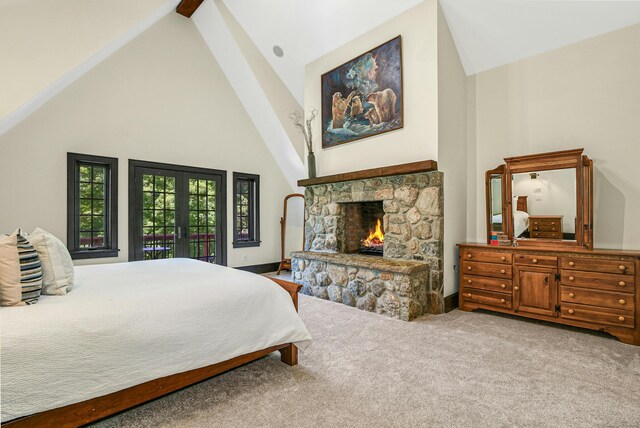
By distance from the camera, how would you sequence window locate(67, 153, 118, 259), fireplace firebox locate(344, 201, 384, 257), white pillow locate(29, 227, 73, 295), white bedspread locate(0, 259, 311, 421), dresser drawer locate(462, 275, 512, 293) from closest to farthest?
white bedspread locate(0, 259, 311, 421), white pillow locate(29, 227, 73, 295), dresser drawer locate(462, 275, 512, 293), window locate(67, 153, 118, 259), fireplace firebox locate(344, 201, 384, 257)

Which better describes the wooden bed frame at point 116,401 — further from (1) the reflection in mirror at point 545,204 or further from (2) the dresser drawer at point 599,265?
(1) the reflection in mirror at point 545,204

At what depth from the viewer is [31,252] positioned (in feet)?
5.92

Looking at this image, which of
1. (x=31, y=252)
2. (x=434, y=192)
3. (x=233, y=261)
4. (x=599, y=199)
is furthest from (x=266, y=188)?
(x=599, y=199)

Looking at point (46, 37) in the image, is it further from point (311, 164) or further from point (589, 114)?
point (589, 114)

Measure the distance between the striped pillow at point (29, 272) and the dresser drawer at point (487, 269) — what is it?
391 cm

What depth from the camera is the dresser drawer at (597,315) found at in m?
2.81

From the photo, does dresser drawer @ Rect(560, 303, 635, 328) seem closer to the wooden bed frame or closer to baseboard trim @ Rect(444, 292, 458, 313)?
baseboard trim @ Rect(444, 292, 458, 313)

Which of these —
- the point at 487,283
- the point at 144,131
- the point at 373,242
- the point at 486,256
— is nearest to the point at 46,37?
the point at 144,131

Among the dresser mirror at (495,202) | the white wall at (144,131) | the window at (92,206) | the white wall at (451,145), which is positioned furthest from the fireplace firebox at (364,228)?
the window at (92,206)

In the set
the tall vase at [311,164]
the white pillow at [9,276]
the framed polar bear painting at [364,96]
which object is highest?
the framed polar bear painting at [364,96]

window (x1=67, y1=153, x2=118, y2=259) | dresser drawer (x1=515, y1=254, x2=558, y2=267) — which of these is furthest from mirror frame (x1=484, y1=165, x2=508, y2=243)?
window (x1=67, y1=153, x2=118, y2=259)

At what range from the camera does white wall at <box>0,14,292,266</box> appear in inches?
154

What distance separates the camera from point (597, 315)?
2.94m

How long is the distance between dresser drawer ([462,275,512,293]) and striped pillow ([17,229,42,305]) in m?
3.91
